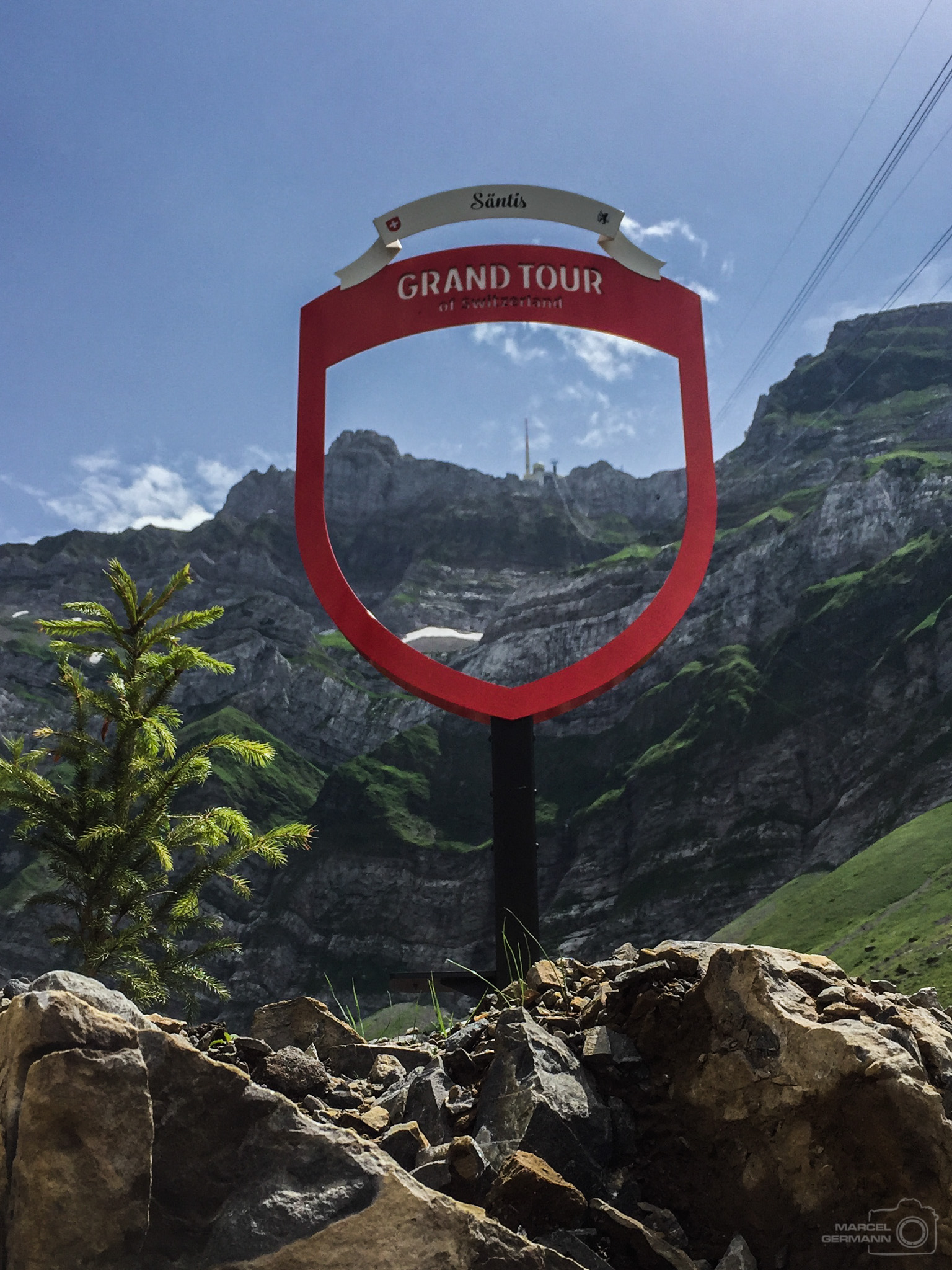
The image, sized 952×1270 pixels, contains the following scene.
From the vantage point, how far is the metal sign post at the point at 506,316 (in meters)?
11.4

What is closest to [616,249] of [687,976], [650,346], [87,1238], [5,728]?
[650,346]

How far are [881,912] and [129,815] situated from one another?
3117 inches

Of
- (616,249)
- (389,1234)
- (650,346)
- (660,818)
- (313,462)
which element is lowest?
(660,818)

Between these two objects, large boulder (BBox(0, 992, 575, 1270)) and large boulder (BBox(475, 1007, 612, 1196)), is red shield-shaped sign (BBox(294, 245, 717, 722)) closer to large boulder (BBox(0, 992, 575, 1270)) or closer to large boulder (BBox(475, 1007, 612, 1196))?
large boulder (BBox(475, 1007, 612, 1196))

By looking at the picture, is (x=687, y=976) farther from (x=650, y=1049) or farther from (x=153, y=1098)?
(x=153, y=1098)

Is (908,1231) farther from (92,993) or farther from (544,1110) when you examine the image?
(92,993)

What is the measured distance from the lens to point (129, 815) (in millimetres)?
15266

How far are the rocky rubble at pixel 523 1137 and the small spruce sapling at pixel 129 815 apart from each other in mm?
9139

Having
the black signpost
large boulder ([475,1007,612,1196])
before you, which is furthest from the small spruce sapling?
large boulder ([475,1007,612,1196])

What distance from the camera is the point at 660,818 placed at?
144250mm

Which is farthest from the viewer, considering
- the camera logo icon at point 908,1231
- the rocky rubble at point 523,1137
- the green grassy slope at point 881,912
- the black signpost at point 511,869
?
the green grassy slope at point 881,912

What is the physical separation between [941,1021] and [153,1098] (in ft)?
13.9

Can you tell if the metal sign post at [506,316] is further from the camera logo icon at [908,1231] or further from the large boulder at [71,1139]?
the large boulder at [71,1139]

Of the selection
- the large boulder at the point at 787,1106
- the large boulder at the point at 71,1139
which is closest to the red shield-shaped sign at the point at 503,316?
the large boulder at the point at 787,1106
